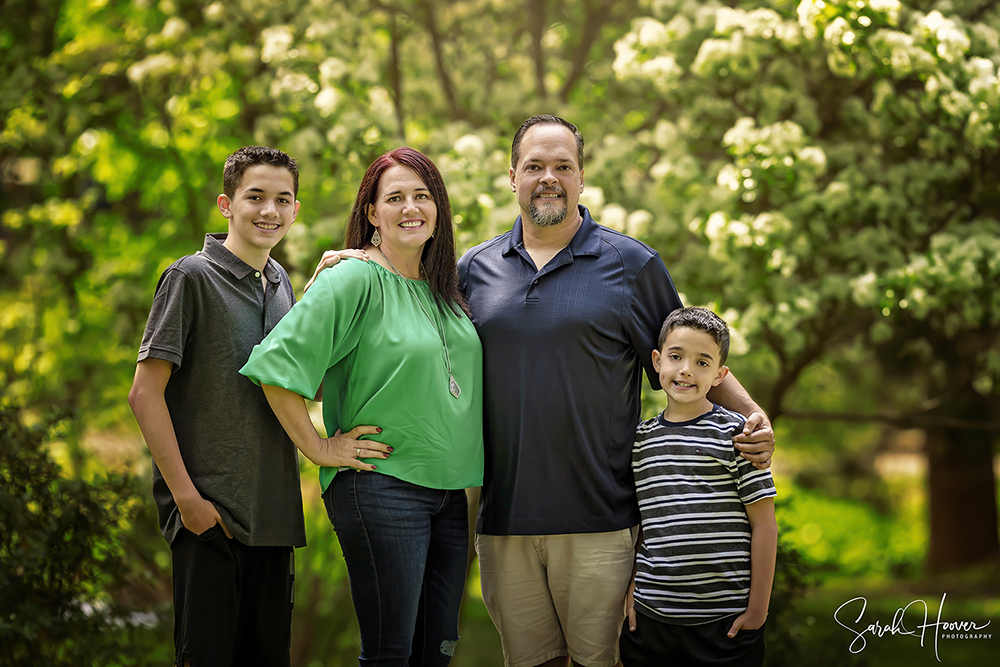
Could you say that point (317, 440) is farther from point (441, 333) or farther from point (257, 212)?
point (257, 212)

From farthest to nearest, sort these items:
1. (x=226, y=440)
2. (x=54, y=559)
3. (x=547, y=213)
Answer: (x=54, y=559) → (x=547, y=213) → (x=226, y=440)

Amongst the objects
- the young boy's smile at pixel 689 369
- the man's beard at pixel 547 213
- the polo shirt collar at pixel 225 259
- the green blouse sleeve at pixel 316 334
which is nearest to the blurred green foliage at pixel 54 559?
the polo shirt collar at pixel 225 259

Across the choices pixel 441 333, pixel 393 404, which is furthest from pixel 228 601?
pixel 441 333

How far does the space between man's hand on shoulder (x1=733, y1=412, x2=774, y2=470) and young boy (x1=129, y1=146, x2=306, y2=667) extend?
4.53ft

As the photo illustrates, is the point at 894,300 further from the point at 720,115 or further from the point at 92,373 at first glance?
the point at 92,373

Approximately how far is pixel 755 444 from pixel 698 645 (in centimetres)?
63

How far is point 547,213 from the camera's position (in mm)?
2758

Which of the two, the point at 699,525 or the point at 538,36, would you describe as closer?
the point at 699,525

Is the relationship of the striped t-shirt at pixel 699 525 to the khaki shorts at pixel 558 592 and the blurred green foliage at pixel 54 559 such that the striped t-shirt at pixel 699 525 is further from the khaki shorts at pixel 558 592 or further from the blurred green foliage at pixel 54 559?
the blurred green foliage at pixel 54 559

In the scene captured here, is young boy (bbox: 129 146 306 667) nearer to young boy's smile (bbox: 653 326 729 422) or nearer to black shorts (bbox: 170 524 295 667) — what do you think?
black shorts (bbox: 170 524 295 667)

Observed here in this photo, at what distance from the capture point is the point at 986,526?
7.16m

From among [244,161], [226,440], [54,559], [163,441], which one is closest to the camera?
[163,441]
